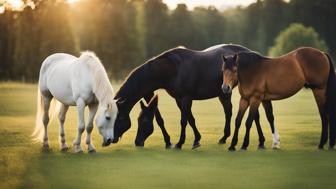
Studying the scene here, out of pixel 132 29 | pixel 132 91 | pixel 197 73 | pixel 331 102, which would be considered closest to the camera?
pixel 132 91

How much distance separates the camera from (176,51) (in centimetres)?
1259

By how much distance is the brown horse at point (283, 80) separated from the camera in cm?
1160

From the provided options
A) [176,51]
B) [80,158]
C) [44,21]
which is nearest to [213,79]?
[176,51]

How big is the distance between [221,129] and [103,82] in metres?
7.03

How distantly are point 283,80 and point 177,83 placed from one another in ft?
7.15

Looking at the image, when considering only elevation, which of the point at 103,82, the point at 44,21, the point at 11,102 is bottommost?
the point at 11,102

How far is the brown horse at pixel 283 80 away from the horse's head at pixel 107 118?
2349mm

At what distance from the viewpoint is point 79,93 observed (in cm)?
1155

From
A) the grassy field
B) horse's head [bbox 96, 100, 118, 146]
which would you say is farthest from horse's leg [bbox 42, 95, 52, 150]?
horse's head [bbox 96, 100, 118, 146]

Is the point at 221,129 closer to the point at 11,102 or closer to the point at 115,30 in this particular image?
the point at 11,102

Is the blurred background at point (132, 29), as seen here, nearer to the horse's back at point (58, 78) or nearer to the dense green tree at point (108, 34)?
the dense green tree at point (108, 34)

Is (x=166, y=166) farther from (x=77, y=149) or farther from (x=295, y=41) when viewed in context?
(x=295, y=41)

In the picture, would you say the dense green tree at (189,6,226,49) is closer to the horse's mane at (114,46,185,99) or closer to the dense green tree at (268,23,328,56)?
the dense green tree at (268,23,328,56)

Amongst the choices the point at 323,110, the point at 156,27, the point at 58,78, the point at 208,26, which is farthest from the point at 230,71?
the point at 208,26
